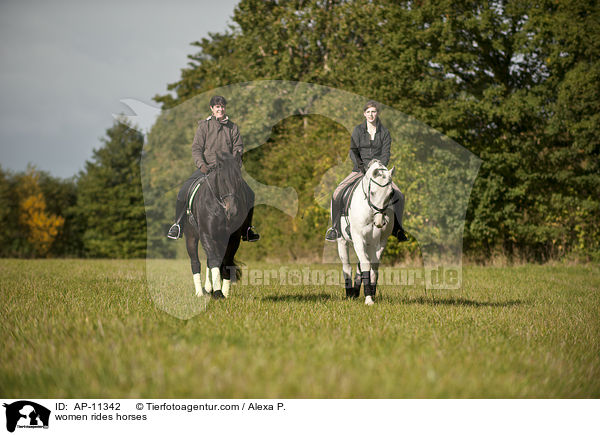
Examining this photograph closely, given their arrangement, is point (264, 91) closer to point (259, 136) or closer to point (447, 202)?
point (259, 136)

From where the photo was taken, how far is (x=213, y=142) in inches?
315

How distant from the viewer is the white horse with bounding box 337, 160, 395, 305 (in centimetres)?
754

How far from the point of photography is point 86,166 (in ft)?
172

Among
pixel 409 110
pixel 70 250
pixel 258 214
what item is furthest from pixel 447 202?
pixel 70 250

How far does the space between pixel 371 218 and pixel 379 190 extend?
0.64m

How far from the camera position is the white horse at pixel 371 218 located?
754cm

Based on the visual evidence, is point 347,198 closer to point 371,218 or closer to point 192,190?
point 371,218

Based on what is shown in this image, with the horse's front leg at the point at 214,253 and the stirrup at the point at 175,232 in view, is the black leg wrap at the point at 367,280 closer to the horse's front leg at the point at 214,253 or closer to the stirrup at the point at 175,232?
the horse's front leg at the point at 214,253

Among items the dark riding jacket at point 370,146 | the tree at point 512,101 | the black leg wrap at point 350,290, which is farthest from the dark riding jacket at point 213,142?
the tree at point 512,101

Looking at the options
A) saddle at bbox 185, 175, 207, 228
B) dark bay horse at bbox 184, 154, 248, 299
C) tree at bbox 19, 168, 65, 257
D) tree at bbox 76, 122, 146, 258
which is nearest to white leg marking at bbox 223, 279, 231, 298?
dark bay horse at bbox 184, 154, 248, 299

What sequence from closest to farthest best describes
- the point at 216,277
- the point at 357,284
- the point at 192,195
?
the point at 216,277
the point at 192,195
the point at 357,284

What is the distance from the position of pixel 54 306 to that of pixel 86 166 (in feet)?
164

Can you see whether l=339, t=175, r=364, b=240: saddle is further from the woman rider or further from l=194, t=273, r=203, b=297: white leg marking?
l=194, t=273, r=203, b=297: white leg marking
